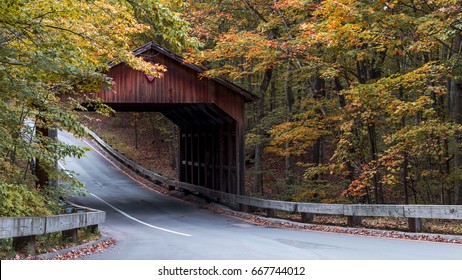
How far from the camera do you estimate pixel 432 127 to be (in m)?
11.8

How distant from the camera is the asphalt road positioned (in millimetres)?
8289

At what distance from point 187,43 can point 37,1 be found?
9.77 feet

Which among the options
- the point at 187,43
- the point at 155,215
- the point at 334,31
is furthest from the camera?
the point at 155,215

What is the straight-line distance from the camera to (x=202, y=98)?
59.3ft

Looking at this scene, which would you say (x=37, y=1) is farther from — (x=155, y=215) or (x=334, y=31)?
(x=155, y=215)

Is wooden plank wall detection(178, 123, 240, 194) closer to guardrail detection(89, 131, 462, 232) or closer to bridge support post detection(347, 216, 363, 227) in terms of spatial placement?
guardrail detection(89, 131, 462, 232)

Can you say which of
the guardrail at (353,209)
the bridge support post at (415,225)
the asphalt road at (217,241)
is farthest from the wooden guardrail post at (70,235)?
the bridge support post at (415,225)

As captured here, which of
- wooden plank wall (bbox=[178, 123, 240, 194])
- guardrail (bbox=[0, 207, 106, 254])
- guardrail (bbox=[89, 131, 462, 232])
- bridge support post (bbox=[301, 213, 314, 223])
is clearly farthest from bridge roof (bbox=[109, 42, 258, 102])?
guardrail (bbox=[0, 207, 106, 254])

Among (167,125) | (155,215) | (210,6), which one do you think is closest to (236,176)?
(155,215)

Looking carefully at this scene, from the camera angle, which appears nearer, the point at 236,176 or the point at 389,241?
the point at 389,241

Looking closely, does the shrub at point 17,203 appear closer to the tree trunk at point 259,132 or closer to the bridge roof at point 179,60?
the bridge roof at point 179,60

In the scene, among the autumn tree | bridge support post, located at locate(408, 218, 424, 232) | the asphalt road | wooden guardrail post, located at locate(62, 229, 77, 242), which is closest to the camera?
the autumn tree

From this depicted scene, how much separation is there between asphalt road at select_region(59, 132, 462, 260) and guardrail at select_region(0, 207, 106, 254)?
99 centimetres

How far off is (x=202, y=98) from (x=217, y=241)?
843cm
